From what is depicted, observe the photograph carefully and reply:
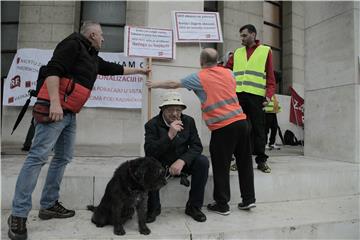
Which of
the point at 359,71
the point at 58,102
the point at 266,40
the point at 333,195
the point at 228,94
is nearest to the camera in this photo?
the point at 58,102

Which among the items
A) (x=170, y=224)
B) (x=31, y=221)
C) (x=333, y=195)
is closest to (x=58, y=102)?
(x=31, y=221)

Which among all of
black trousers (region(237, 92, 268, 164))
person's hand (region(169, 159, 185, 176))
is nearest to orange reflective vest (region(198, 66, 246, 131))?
person's hand (region(169, 159, 185, 176))

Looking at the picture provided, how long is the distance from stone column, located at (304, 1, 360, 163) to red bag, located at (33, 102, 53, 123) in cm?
518

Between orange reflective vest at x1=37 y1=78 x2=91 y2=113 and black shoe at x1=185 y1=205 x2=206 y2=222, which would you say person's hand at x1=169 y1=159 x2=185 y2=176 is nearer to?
black shoe at x1=185 y1=205 x2=206 y2=222

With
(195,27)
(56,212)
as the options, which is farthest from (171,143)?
(195,27)

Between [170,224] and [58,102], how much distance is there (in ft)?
5.69

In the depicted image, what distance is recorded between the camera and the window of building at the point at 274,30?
41.2ft

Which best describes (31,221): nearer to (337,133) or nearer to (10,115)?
(337,133)

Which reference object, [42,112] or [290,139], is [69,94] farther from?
[290,139]

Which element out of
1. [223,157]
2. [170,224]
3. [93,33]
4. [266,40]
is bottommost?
[170,224]

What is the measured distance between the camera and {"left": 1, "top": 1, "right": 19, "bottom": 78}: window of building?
9.84 metres

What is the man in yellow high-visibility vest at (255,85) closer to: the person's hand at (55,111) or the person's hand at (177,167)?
the person's hand at (177,167)

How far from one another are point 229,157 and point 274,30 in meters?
9.90

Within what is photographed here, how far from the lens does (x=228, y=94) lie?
401cm
